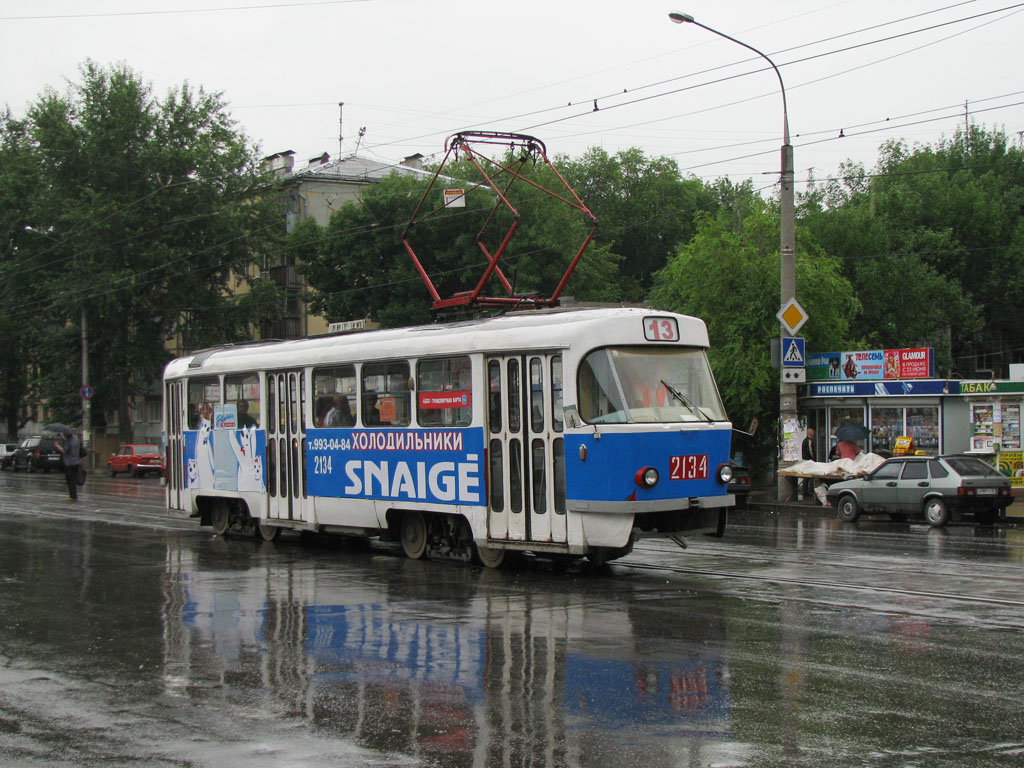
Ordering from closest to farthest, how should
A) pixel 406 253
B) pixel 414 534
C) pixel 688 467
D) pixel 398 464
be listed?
pixel 688 467, pixel 398 464, pixel 414 534, pixel 406 253

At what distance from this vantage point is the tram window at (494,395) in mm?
13656

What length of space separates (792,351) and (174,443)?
1388cm

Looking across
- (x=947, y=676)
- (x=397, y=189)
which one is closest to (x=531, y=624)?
(x=947, y=676)

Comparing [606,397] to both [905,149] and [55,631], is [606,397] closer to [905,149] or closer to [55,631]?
[55,631]

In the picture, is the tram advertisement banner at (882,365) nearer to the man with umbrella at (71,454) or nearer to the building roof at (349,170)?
the man with umbrella at (71,454)

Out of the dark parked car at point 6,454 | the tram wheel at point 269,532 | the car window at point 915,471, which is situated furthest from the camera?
the dark parked car at point 6,454

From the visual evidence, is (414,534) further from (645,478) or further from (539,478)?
(645,478)

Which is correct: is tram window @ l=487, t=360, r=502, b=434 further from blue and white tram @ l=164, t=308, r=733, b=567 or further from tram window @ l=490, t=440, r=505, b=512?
tram window @ l=490, t=440, r=505, b=512

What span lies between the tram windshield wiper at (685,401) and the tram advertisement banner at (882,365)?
58.8 ft

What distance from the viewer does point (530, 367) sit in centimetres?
1333

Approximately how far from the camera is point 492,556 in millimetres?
13922

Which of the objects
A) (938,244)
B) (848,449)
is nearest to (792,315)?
(848,449)

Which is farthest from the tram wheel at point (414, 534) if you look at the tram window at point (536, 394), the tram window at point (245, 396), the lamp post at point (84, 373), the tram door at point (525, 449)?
the lamp post at point (84, 373)

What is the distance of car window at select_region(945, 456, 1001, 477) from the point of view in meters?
21.8
